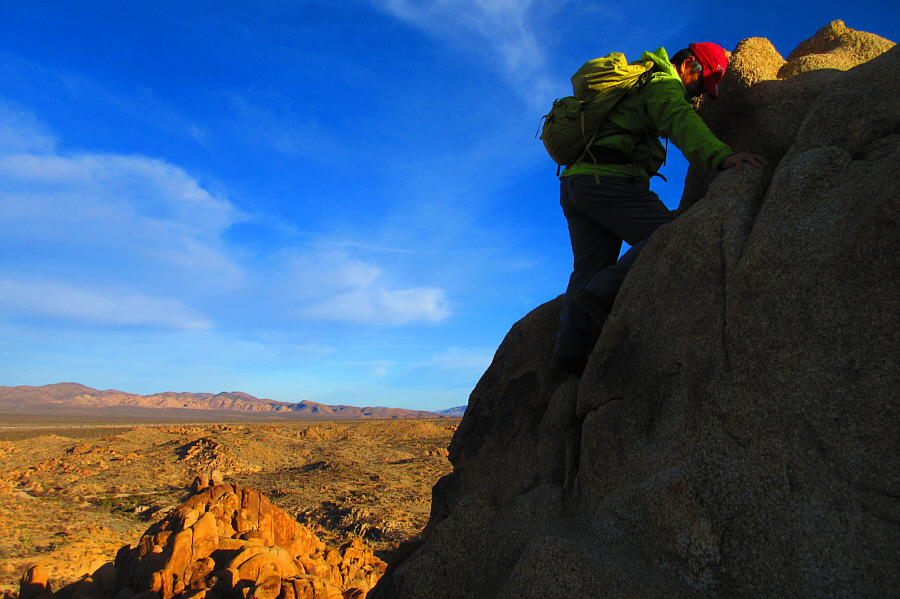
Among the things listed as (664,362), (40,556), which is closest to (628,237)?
(664,362)

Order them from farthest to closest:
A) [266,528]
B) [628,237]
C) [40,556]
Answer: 1. [40,556]
2. [266,528]
3. [628,237]

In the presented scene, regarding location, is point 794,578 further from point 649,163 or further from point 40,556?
point 40,556

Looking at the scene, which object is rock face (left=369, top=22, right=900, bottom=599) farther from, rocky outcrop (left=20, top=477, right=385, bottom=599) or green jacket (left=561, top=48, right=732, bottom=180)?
rocky outcrop (left=20, top=477, right=385, bottom=599)

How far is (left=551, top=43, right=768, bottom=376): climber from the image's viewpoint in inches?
154

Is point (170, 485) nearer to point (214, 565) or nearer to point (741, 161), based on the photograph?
point (214, 565)

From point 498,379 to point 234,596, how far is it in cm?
421

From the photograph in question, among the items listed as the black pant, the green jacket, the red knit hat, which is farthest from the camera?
the red knit hat

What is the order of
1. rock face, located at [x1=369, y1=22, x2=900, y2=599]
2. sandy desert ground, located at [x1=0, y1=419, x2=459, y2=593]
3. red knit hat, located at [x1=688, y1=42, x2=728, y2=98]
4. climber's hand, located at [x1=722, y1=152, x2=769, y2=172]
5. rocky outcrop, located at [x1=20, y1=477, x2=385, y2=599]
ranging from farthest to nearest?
sandy desert ground, located at [x1=0, y1=419, x2=459, y2=593]
rocky outcrop, located at [x1=20, y1=477, x2=385, y2=599]
red knit hat, located at [x1=688, y1=42, x2=728, y2=98]
climber's hand, located at [x1=722, y1=152, x2=769, y2=172]
rock face, located at [x1=369, y1=22, x2=900, y2=599]

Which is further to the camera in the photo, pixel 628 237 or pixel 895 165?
pixel 628 237

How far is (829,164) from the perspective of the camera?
2883mm

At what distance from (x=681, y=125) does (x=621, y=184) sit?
2.00 ft

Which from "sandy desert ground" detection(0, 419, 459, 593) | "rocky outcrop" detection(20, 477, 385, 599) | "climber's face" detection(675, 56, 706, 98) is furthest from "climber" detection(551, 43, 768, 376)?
"sandy desert ground" detection(0, 419, 459, 593)

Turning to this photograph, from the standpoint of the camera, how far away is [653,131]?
164 inches

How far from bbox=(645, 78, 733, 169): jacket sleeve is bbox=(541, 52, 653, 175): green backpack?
0.20 m
